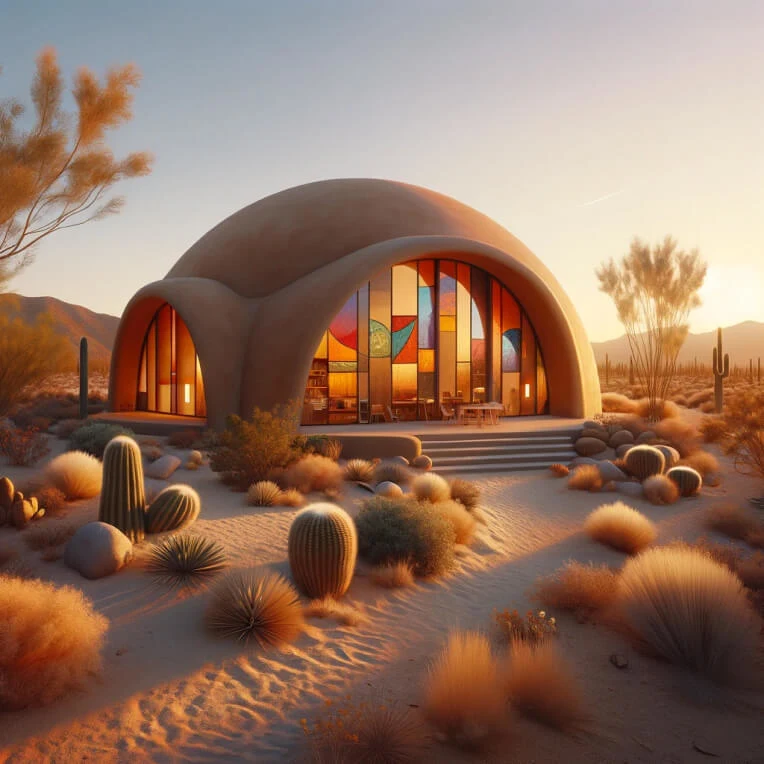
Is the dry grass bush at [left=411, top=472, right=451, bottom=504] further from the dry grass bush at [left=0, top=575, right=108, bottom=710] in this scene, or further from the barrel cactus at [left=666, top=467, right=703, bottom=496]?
the dry grass bush at [left=0, top=575, right=108, bottom=710]

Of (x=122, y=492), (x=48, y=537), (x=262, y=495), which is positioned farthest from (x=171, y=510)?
(x=262, y=495)

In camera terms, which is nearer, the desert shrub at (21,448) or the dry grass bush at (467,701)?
the dry grass bush at (467,701)

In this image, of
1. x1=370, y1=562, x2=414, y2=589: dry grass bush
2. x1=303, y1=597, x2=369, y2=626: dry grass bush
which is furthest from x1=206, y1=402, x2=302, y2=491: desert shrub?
x1=303, y1=597, x2=369, y2=626: dry grass bush

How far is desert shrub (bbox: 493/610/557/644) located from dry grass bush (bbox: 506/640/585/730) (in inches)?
26.6

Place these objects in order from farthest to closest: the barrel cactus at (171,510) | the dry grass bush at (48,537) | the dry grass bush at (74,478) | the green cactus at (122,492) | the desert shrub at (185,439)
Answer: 1. the desert shrub at (185,439)
2. the dry grass bush at (74,478)
3. the barrel cactus at (171,510)
4. the green cactus at (122,492)
5. the dry grass bush at (48,537)

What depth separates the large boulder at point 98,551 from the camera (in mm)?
6148

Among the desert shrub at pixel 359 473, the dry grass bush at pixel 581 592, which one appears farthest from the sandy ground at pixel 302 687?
the desert shrub at pixel 359 473

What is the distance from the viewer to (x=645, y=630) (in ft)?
16.7

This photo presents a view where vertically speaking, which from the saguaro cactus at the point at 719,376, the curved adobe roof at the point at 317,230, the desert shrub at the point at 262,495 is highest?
the curved adobe roof at the point at 317,230

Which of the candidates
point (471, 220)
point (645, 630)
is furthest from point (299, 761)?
point (471, 220)

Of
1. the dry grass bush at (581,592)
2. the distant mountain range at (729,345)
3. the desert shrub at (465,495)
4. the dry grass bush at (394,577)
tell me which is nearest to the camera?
the dry grass bush at (581,592)

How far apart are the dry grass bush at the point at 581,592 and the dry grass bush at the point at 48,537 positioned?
5354 millimetres

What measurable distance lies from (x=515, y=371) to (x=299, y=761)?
1588 cm

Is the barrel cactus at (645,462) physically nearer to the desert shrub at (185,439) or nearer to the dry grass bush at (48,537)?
the desert shrub at (185,439)
